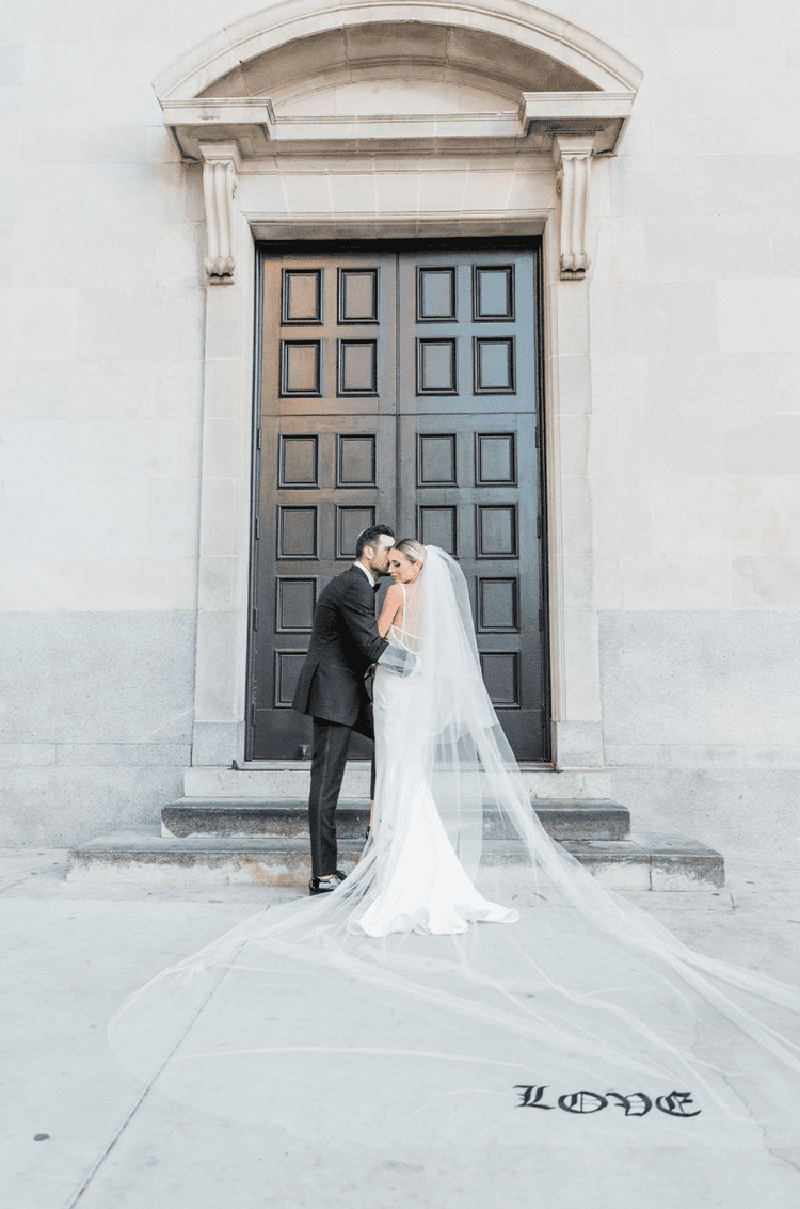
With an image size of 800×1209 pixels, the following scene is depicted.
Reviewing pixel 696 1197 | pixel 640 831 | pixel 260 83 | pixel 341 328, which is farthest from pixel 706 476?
pixel 696 1197

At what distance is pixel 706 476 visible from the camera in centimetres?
727

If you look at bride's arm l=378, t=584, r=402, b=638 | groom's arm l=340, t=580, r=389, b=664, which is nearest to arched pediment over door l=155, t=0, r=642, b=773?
groom's arm l=340, t=580, r=389, b=664

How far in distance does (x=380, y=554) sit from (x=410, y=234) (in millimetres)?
3584

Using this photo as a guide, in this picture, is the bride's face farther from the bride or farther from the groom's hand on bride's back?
the groom's hand on bride's back

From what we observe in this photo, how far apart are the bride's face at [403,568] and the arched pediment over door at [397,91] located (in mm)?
3411

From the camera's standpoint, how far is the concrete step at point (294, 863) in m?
5.76

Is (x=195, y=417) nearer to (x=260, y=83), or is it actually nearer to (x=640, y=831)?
(x=260, y=83)

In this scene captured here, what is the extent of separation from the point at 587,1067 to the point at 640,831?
154 inches

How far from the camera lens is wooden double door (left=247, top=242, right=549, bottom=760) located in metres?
7.57

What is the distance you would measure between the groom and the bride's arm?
0.05 m

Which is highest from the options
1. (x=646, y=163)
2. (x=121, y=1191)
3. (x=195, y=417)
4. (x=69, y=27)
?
(x=69, y=27)

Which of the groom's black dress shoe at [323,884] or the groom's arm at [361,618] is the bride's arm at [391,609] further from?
the groom's black dress shoe at [323,884]

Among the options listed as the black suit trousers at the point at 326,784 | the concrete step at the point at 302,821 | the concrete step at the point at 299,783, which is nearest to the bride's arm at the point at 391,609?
the black suit trousers at the point at 326,784

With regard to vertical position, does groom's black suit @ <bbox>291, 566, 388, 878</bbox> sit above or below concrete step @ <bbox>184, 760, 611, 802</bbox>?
above
